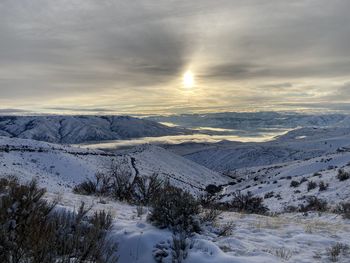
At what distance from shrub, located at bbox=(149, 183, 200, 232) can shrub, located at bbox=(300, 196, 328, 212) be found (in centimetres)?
880

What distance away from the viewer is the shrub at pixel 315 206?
15.3m

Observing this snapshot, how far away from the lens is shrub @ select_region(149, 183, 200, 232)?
299 inches

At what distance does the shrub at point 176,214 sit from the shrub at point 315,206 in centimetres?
880

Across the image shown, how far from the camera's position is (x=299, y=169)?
5209 centimetres

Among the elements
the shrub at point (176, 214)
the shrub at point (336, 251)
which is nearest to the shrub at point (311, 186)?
the shrub at point (336, 251)

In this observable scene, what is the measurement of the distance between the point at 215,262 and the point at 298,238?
3232mm

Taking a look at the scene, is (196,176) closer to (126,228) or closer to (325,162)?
(325,162)

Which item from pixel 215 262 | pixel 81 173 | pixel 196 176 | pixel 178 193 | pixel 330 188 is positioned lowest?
pixel 196 176

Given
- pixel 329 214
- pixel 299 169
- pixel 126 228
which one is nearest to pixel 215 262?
pixel 126 228

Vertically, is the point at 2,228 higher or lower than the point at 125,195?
higher

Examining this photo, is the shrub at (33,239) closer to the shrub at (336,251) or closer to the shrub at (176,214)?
the shrub at (176,214)

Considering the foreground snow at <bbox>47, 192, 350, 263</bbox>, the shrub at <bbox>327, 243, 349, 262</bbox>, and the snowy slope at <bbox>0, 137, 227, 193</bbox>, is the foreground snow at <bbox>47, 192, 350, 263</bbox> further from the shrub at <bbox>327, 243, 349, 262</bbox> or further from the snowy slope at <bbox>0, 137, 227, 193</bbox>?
the snowy slope at <bbox>0, 137, 227, 193</bbox>

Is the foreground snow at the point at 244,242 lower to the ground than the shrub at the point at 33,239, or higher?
lower

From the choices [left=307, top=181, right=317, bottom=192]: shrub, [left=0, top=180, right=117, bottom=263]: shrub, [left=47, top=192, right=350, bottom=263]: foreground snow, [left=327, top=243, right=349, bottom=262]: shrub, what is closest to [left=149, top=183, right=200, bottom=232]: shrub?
[left=47, top=192, right=350, bottom=263]: foreground snow
